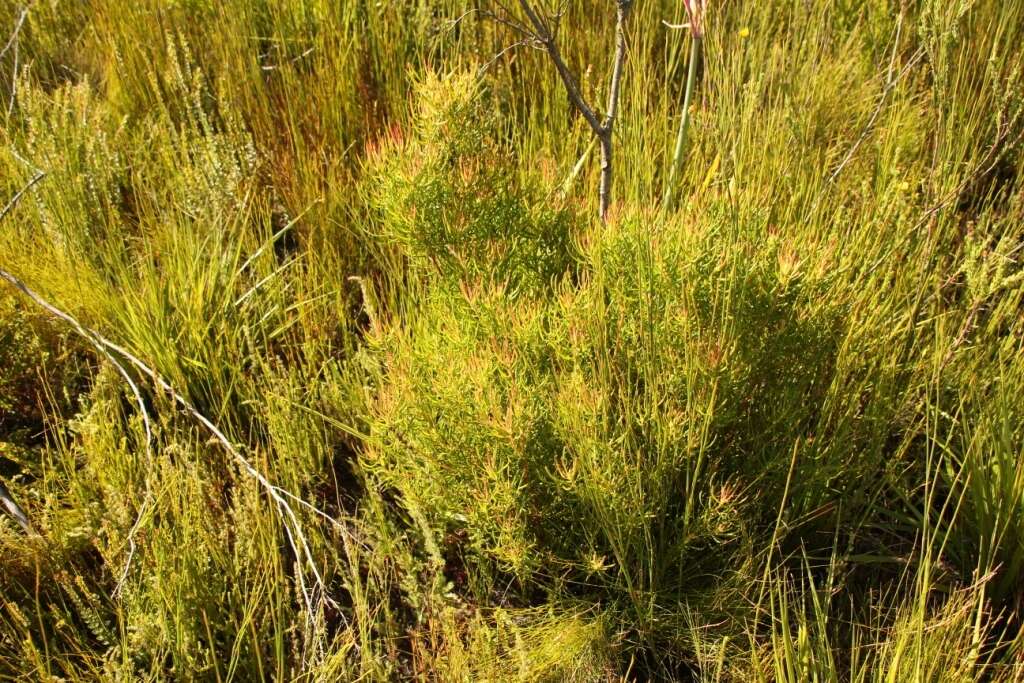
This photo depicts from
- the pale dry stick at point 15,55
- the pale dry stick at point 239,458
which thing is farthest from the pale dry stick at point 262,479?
the pale dry stick at point 15,55

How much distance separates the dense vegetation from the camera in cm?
150

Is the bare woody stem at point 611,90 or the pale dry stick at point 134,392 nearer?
the pale dry stick at point 134,392

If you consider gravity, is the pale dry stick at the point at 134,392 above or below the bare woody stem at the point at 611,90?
below

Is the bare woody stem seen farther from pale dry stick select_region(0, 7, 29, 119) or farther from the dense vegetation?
pale dry stick select_region(0, 7, 29, 119)

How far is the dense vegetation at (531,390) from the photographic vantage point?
1.50 metres

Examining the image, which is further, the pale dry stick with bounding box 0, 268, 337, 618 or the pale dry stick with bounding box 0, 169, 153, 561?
the pale dry stick with bounding box 0, 268, 337, 618

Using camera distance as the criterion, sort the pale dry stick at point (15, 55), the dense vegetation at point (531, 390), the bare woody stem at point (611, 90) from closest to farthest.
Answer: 1. the dense vegetation at point (531, 390)
2. the bare woody stem at point (611, 90)
3. the pale dry stick at point (15, 55)

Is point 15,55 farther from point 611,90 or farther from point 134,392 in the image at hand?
point 611,90

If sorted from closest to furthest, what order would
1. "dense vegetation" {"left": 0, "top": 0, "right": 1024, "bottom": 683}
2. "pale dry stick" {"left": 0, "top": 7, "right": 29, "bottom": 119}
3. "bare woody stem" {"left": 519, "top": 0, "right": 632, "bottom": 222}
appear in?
"dense vegetation" {"left": 0, "top": 0, "right": 1024, "bottom": 683} < "bare woody stem" {"left": 519, "top": 0, "right": 632, "bottom": 222} < "pale dry stick" {"left": 0, "top": 7, "right": 29, "bottom": 119}

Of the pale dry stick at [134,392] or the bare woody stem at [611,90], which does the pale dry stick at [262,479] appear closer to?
the pale dry stick at [134,392]

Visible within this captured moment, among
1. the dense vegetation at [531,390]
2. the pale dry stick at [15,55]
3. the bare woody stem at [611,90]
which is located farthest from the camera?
the pale dry stick at [15,55]

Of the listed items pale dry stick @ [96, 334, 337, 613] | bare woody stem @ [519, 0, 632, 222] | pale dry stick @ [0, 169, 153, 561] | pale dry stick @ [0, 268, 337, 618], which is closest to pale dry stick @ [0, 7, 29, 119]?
pale dry stick @ [0, 169, 153, 561]

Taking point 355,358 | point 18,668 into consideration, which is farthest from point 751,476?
point 18,668

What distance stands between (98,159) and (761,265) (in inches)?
65.4
